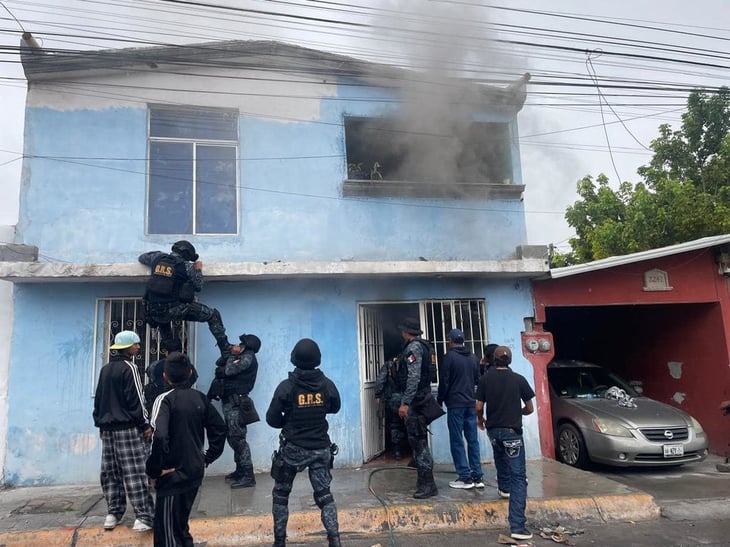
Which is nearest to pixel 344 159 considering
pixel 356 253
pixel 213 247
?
Answer: pixel 356 253

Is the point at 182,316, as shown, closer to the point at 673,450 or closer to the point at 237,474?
the point at 237,474

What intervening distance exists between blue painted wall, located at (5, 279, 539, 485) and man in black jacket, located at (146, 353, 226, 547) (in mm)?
3146


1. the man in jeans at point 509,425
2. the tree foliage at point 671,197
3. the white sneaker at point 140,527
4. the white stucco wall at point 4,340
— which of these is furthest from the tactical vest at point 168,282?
the tree foliage at point 671,197

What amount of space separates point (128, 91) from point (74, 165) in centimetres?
125

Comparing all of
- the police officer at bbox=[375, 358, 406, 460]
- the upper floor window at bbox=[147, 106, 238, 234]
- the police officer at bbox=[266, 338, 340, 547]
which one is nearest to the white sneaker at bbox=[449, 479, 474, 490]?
the police officer at bbox=[375, 358, 406, 460]

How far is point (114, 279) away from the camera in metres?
6.65

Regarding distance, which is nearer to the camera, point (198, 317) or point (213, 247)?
point (198, 317)

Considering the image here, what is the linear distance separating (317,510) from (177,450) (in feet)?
6.75

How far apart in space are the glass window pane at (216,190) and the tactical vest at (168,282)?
47.2 inches

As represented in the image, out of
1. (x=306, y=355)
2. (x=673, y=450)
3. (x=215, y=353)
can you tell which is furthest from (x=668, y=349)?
(x=306, y=355)

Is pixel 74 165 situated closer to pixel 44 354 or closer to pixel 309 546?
pixel 44 354

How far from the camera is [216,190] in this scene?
753 centimetres

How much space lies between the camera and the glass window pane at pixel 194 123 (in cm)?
755

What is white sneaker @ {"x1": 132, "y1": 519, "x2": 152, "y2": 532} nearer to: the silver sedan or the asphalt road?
the asphalt road
